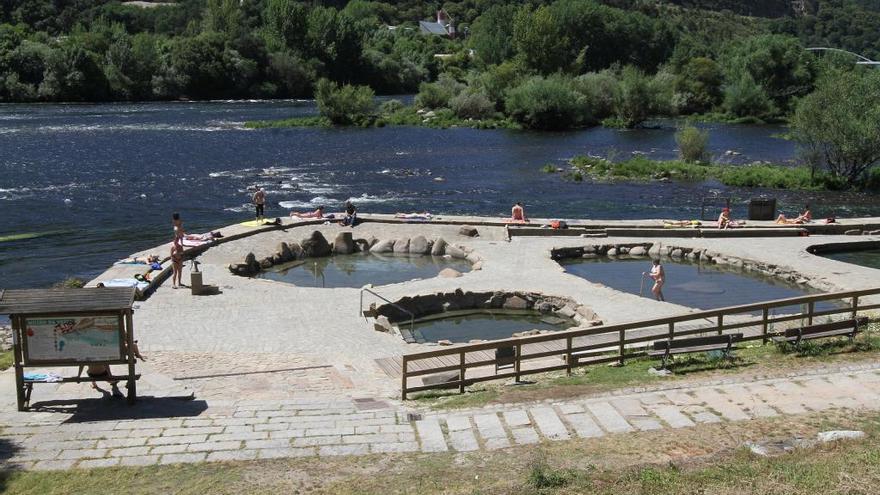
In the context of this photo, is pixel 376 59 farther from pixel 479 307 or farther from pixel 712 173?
pixel 479 307

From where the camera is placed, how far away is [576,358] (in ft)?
62.1

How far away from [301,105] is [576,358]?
10828cm

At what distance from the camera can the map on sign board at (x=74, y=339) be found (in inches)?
643

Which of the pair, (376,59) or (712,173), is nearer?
(712,173)

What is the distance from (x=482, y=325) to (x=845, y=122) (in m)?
35.5

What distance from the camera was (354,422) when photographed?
49.9ft

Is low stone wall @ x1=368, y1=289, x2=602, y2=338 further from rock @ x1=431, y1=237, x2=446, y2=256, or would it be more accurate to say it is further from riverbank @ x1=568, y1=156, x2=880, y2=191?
riverbank @ x1=568, y1=156, x2=880, y2=191

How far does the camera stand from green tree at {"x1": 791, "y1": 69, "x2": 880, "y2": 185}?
176 ft

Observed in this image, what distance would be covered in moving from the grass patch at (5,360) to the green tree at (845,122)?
46.8 m

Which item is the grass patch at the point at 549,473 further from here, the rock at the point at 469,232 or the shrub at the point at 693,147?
the shrub at the point at 693,147

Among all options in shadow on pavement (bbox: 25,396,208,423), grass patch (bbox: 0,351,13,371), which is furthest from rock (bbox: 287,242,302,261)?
shadow on pavement (bbox: 25,396,208,423)

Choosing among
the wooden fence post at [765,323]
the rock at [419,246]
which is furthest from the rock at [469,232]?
the wooden fence post at [765,323]

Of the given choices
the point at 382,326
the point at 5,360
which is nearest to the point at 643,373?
the point at 382,326

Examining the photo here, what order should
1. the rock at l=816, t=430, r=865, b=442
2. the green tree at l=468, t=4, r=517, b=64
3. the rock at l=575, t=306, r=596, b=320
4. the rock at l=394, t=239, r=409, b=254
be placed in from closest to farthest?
the rock at l=816, t=430, r=865, b=442 < the rock at l=575, t=306, r=596, b=320 < the rock at l=394, t=239, r=409, b=254 < the green tree at l=468, t=4, r=517, b=64
